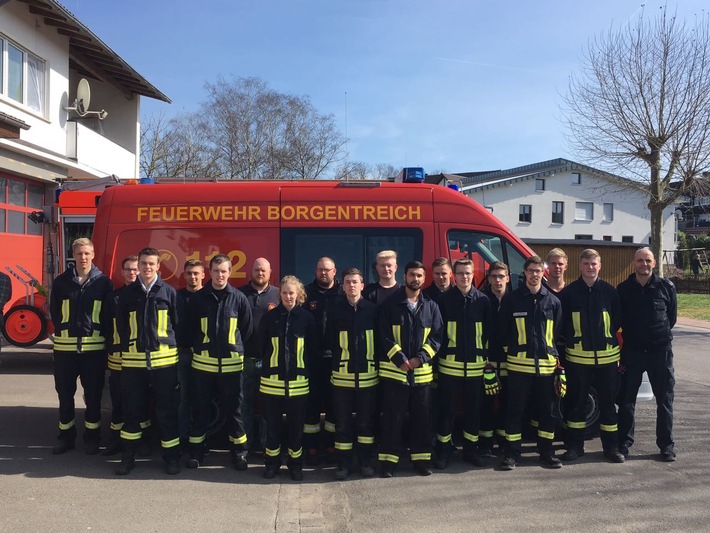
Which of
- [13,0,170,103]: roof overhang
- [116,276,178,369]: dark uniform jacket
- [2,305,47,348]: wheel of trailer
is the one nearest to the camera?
[116,276,178,369]: dark uniform jacket

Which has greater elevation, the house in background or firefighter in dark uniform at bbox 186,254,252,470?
the house in background

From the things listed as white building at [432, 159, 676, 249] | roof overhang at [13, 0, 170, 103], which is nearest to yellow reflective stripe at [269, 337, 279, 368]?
roof overhang at [13, 0, 170, 103]

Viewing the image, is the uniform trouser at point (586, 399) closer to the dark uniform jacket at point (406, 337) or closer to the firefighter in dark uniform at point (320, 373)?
the dark uniform jacket at point (406, 337)

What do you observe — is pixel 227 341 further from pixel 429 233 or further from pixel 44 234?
pixel 44 234

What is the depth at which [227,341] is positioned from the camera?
4.71 m

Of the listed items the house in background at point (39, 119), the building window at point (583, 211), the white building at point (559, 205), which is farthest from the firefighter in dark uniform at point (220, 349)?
the building window at point (583, 211)

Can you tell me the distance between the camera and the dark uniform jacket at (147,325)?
469 centimetres

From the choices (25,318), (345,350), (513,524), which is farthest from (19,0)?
(513,524)

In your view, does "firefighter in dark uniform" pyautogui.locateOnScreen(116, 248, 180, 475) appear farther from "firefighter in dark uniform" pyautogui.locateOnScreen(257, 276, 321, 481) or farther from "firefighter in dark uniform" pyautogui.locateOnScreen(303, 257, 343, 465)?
"firefighter in dark uniform" pyautogui.locateOnScreen(303, 257, 343, 465)

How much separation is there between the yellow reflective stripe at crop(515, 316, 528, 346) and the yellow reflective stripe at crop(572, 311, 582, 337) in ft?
1.67

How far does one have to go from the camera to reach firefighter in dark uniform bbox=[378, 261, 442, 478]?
15.0ft

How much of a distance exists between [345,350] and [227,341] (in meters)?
0.98

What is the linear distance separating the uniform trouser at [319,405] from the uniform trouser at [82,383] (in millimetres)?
1902

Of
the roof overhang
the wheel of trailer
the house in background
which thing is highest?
the roof overhang
